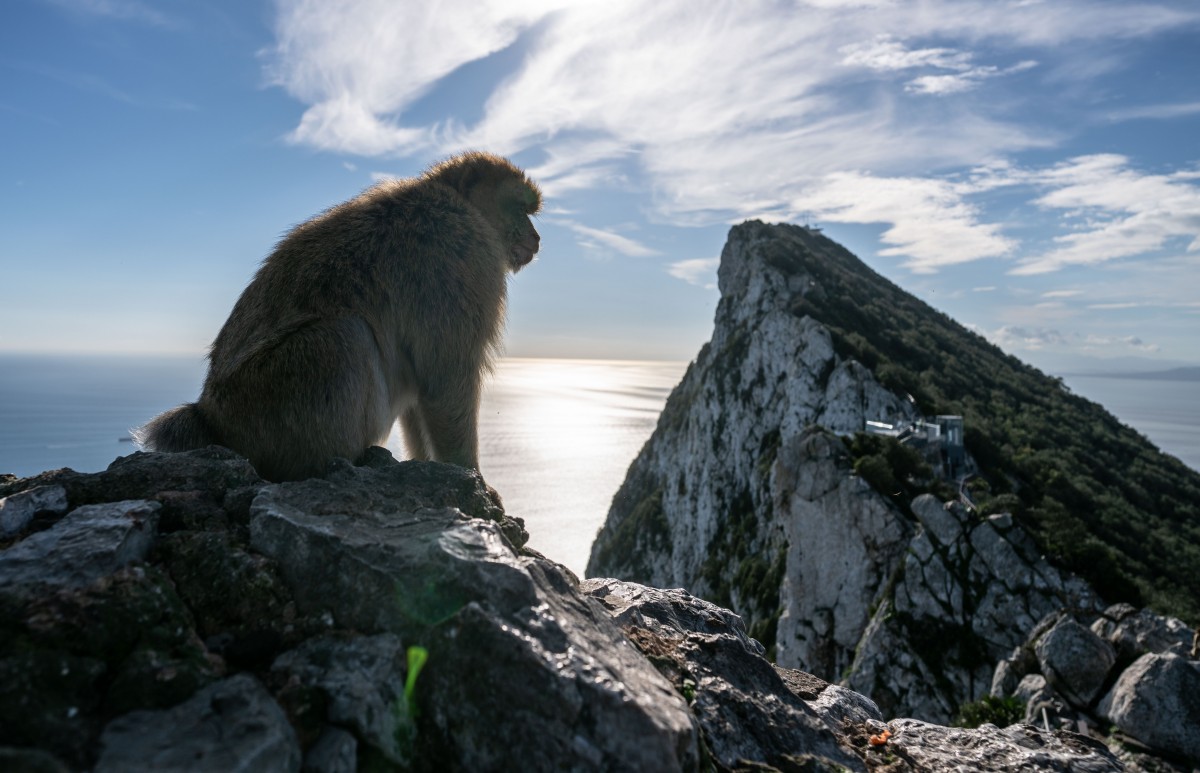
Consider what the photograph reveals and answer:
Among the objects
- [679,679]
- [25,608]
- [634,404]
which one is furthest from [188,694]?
[634,404]

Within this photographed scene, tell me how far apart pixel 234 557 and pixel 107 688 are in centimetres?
66

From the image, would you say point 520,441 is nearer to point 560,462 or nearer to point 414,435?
point 560,462

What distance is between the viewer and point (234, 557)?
86.4 inches

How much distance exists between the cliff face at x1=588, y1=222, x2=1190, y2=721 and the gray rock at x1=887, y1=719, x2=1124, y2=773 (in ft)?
38.6

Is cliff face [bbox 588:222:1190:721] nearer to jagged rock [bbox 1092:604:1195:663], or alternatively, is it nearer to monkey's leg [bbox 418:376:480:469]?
jagged rock [bbox 1092:604:1195:663]

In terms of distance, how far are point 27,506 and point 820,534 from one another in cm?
2001

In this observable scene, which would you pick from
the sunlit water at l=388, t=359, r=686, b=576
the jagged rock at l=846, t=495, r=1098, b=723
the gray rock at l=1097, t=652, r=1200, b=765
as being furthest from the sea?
the jagged rock at l=846, t=495, r=1098, b=723

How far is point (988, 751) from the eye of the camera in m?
2.86

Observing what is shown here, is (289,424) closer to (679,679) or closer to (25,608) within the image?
(25,608)

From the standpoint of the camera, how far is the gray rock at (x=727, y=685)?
95.9 inches

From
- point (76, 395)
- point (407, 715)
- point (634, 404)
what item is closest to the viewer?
point (407, 715)

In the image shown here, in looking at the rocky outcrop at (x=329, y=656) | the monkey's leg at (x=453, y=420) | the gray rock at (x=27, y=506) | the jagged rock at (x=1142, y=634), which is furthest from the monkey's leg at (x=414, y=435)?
the jagged rock at (x=1142, y=634)

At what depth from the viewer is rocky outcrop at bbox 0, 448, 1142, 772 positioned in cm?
151

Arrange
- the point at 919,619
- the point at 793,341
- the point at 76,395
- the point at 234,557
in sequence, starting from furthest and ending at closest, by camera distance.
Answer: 1. the point at 76,395
2. the point at 793,341
3. the point at 919,619
4. the point at 234,557
